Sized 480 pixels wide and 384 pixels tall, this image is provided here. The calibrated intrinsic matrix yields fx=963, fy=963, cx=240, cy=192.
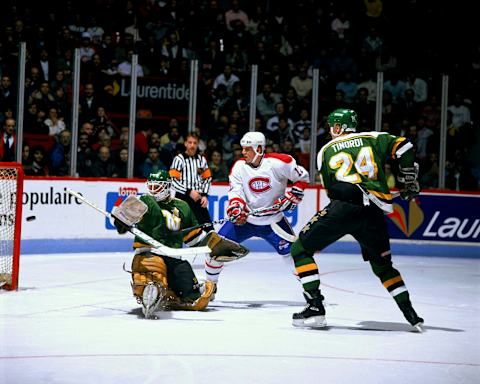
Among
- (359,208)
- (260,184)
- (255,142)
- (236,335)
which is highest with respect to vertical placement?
(255,142)

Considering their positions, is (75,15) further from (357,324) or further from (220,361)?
(220,361)

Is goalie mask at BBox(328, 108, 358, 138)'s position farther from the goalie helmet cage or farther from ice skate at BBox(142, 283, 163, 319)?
the goalie helmet cage

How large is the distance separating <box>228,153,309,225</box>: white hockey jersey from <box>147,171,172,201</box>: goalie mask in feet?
2.24

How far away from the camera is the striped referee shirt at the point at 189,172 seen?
9805mm

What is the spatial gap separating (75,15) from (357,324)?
790 centimetres

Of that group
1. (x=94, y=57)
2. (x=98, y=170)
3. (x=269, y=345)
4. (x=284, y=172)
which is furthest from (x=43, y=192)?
(x=269, y=345)

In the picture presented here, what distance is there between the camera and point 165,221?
6637mm

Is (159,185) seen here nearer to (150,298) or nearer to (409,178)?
(150,298)

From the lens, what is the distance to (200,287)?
22.3ft

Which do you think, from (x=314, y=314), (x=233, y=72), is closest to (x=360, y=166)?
(x=314, y=314)

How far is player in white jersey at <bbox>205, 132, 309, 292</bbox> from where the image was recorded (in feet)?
23.5

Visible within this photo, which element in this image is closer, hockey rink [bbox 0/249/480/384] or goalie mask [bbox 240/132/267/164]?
hockey rink [bbox 0/249/480/384]

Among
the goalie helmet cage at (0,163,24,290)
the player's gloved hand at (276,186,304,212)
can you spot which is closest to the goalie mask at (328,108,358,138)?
the player's gloved hand at (276,186,304,212)

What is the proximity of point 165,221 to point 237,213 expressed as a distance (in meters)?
0.58
